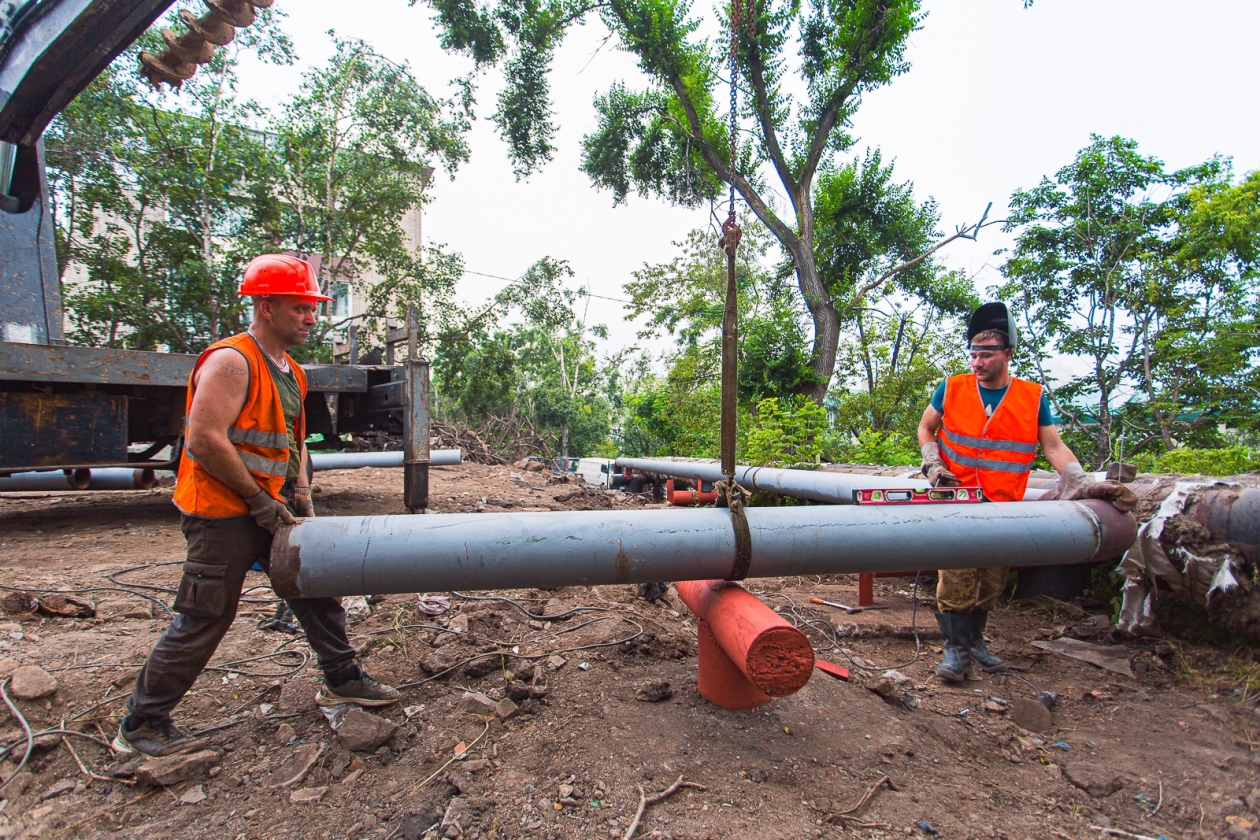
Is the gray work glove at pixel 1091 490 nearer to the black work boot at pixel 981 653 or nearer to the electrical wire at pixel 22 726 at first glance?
the black work boot at pixel 981 653

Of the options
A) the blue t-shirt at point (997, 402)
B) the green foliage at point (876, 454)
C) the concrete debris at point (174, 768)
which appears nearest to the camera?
the concrete debris at point (174, 768)

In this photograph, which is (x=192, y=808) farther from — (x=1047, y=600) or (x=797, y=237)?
(x=797, y=237)

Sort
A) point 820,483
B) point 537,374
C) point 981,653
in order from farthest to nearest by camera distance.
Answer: point 537,374, point 820,483, point 981,653

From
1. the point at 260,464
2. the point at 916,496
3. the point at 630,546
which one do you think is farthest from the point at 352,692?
the point at 916,496

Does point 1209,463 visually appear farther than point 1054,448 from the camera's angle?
Yes

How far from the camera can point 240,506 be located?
6.95 feet

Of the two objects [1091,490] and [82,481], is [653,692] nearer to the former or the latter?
[1091,490]

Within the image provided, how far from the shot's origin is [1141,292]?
10953mm

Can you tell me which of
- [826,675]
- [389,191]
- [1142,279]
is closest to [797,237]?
[1142,279]

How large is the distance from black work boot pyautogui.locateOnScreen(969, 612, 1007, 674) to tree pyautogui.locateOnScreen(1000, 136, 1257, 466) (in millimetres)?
9147

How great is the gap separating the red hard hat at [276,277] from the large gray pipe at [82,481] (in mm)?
4646

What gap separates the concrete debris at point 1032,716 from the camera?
2533 mm

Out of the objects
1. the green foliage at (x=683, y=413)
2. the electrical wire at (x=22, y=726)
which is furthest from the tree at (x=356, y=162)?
the electrical wire at (x=22, y=726)

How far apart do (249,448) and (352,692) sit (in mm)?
1017
